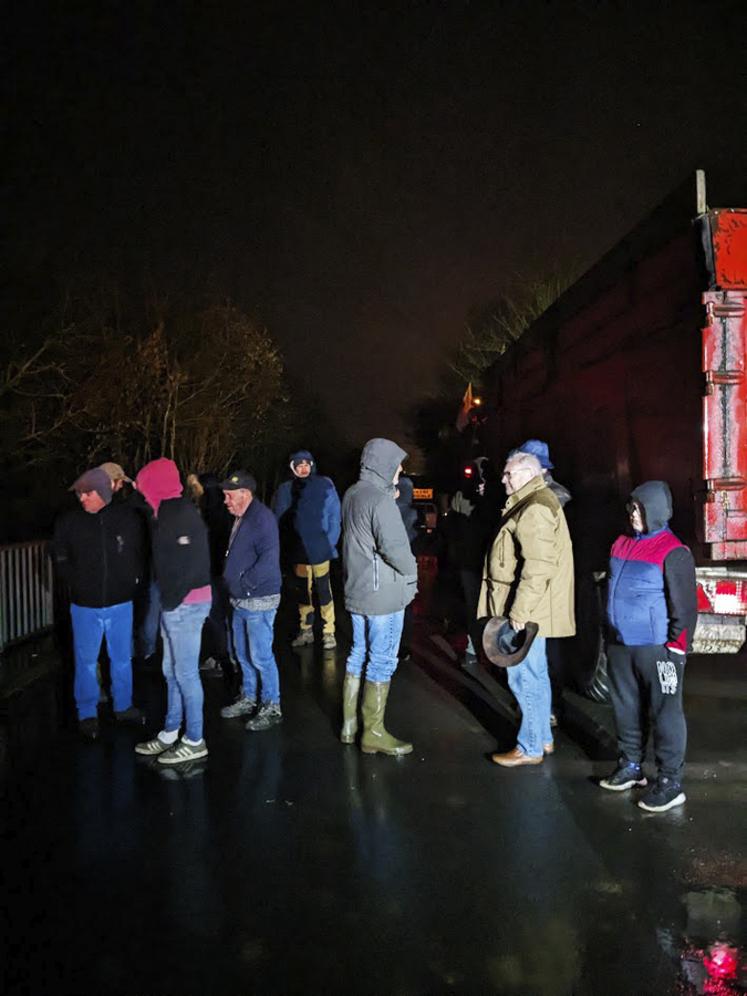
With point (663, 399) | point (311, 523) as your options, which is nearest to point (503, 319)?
point (311, 523)

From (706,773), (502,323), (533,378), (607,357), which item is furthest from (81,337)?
(502,323)

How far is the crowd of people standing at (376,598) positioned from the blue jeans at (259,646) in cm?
1

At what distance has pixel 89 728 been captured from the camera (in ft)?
18.1

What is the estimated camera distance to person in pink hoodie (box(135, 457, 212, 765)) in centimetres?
487

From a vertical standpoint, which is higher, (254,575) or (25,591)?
(254,575)

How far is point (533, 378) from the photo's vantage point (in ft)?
26.3

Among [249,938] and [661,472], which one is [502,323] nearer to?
[661,472]

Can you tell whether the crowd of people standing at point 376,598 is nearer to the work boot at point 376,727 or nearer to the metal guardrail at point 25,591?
the work boot at point 376,727

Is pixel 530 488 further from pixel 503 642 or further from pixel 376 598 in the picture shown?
pixel 376 598

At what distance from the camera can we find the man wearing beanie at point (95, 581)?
18.3ft

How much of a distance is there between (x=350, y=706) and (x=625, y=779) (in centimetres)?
182

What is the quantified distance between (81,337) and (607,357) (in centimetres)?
1422

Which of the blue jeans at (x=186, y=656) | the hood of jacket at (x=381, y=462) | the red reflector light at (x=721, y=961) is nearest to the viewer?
the red reflector light at (x=721, y=961)

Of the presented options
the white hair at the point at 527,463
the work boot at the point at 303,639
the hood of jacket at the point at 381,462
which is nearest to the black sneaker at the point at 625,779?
the white hair at the point at 527,463
